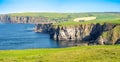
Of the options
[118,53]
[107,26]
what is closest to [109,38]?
[107,26]

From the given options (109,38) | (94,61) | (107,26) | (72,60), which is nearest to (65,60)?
(72,60)

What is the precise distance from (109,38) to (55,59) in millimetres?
120067

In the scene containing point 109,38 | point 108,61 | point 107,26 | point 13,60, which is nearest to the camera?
point 108,61

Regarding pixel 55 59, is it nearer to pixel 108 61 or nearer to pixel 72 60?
pixel 72 60

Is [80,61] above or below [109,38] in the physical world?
above

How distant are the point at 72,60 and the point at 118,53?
9.86 meters

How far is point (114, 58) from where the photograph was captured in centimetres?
5119

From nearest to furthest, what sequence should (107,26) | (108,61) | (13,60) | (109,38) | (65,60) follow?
(108,61), (65,60), (13,60), (109,38), (107,26)

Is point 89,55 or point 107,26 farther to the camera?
point 107,26

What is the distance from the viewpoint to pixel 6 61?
53.6 m

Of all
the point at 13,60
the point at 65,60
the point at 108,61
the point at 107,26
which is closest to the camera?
the point at 108,61

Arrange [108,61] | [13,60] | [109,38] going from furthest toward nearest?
[109,38]
[13,60]
[108,61]

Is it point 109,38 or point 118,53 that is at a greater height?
point 118,53

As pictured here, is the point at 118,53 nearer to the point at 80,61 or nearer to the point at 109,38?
the point at 80,61
